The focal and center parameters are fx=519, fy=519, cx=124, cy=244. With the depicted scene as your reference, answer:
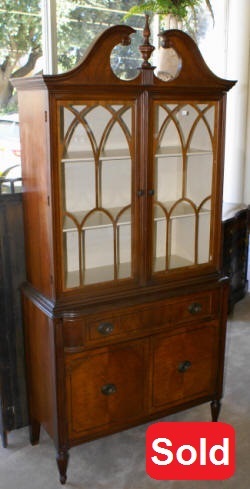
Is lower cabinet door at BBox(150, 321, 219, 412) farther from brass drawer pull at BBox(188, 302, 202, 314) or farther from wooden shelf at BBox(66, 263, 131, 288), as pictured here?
wooden shelf at BBox(66, 263, 131, 288)

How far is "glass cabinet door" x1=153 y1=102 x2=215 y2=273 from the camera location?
7.23ft

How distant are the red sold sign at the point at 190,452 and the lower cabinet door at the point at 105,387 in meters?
0.21

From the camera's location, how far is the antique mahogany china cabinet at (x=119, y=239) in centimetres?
196

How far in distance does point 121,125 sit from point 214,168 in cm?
53

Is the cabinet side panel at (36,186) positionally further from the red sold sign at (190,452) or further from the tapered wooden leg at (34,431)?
the red sold sign at (190,452)

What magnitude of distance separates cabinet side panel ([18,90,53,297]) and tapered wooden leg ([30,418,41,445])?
693 millimetres

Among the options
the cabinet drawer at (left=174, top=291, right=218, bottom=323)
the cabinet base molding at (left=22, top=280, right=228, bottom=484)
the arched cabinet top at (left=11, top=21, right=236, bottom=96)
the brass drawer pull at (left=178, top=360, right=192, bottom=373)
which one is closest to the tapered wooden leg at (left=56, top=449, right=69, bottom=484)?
the cabinet base molding at (left=22, top=280, right=228, bottom=484)

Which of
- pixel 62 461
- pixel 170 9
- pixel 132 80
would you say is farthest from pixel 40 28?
pixel 62 461

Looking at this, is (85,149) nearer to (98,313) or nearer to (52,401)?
(98,313)

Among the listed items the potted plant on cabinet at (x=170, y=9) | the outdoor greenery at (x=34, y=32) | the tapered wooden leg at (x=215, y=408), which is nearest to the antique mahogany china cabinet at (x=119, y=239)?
the tapered wooden leg at (x=215, y=408)

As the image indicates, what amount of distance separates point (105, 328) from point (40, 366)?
363mm

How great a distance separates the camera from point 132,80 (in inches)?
77.8

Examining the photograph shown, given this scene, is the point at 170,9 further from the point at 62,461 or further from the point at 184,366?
the point at 62,461

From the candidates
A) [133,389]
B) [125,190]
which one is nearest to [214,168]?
[125,190]
